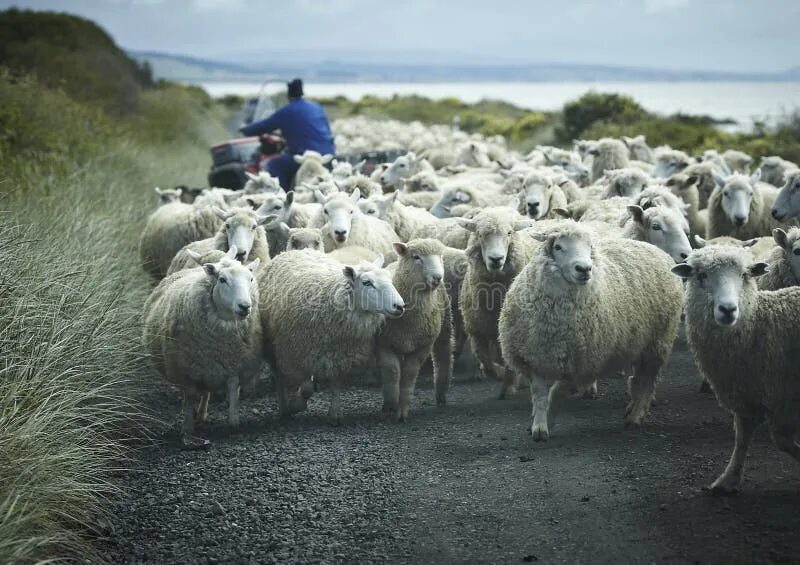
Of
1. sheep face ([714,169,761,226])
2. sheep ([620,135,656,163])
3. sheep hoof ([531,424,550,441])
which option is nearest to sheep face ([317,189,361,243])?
sheep hoof ([531,424,550,441])

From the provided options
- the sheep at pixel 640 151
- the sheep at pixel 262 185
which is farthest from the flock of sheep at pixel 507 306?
the sheep at pixel 640 151

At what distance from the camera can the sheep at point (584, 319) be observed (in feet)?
22.1

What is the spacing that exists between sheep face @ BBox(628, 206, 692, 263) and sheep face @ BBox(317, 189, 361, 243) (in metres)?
2.81

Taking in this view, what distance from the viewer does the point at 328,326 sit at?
7.51m

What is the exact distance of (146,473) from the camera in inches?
246

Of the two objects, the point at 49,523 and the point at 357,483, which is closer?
the point at 49,523

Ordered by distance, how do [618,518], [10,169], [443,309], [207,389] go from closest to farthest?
[618,518] < [207,389] < [443,309] < [10,169]

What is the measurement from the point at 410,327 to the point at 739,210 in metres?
4.17

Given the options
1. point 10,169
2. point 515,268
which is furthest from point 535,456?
point 10,169

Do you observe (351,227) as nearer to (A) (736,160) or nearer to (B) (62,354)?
(B) (62,354)

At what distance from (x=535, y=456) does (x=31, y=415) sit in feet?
10.7

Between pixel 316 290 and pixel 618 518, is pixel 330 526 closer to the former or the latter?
pixel 618 518

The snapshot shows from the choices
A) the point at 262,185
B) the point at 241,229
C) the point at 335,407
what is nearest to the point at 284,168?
the point at 262,185

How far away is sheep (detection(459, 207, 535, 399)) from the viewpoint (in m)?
7.94
